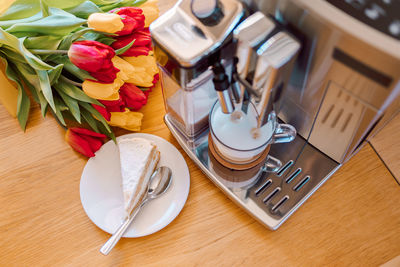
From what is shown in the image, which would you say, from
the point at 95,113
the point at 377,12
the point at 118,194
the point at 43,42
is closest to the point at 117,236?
the point at 118,194

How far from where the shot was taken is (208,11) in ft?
1.21

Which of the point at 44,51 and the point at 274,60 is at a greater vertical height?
the point at 274,60

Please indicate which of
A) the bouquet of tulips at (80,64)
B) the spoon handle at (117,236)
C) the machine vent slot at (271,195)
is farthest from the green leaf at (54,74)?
the machine vent slot at (271,195)

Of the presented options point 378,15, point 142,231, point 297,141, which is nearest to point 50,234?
point 142,231

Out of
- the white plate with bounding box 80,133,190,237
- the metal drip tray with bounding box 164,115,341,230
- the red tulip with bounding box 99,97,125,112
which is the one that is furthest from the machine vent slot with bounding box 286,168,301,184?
the red tulip with bounding box 99,97,125,112

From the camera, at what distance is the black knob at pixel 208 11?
0.37 metres

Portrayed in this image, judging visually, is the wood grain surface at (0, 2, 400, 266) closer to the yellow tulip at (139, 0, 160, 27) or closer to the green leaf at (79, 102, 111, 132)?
the green leaf at (79, 102, 111, 132)

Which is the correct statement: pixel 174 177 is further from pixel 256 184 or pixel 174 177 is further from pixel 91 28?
pixel 91 28

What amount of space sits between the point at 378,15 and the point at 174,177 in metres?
0.31

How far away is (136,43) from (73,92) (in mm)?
109

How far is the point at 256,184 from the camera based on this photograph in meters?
0.49

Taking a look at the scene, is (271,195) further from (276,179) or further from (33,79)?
(33,79)

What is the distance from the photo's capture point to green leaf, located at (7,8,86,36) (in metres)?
0.48

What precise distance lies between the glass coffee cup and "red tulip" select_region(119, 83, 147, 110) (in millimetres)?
120
